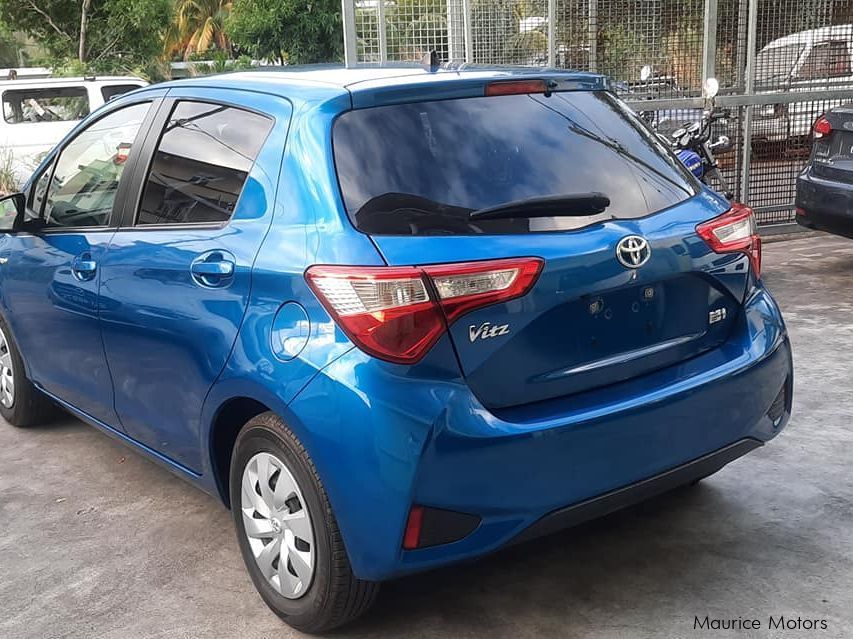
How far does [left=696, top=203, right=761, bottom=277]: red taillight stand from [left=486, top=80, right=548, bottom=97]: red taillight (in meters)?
0.67

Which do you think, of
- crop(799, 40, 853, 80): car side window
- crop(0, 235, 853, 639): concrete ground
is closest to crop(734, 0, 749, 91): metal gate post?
crop(799, 40, 853, 80): car side window

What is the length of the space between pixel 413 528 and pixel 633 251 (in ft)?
3.30

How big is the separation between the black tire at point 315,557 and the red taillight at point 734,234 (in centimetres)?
140

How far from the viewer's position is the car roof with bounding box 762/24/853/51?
8.98 metres

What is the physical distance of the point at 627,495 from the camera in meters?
2.91

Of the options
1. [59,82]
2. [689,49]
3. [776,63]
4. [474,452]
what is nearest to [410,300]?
[474,452]

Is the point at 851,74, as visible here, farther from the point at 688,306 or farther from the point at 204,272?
the point at 204,272

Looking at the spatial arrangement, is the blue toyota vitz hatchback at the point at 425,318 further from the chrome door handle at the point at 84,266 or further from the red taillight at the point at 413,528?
the chrome door handle at the point at 84,266

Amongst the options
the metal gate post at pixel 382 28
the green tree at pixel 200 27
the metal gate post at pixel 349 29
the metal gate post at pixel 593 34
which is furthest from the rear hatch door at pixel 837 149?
the green tree at pixel 200 27

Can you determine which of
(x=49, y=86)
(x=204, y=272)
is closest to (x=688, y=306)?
(x=204, y=272)

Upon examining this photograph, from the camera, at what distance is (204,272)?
321 cm

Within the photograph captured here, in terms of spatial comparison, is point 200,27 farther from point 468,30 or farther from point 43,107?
point 468,30

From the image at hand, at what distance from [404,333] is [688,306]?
0.98 m

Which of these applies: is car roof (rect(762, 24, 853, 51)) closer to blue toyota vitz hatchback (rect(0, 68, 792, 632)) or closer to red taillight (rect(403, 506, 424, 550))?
blue toyota vitz hatchback (rect(0, 68, 792, 632))
